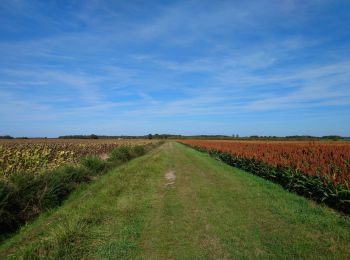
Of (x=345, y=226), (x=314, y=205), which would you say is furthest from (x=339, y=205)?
(x=345, y=226)

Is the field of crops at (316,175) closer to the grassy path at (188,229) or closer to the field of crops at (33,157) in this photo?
the grassy path at (188,229)

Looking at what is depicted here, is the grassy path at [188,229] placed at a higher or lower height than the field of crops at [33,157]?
lower

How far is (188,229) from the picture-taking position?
24.0 feet

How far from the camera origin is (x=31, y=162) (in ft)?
55.2

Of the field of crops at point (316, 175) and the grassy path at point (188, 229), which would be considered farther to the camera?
the field of crops at point (316, 175)

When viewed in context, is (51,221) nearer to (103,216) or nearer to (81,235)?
(103,216)

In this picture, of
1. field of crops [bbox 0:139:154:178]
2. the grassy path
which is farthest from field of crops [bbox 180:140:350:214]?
field of crops [bbox 0:139:154:178]

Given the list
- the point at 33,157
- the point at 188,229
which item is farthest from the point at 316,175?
the point at 33,157

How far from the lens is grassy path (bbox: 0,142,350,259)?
5.90 metres

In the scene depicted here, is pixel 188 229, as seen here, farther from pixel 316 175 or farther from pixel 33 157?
pixel 33 157

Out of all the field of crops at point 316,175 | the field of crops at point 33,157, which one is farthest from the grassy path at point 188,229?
the field of crops at point 33,157

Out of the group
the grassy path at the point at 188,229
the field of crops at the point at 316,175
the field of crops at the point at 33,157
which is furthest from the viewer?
the field of crops at the point at 33,157

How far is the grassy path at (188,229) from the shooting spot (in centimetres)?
590

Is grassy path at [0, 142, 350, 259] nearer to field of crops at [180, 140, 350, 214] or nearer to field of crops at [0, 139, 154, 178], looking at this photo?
field of crops at [180, 140, 350, 214]
